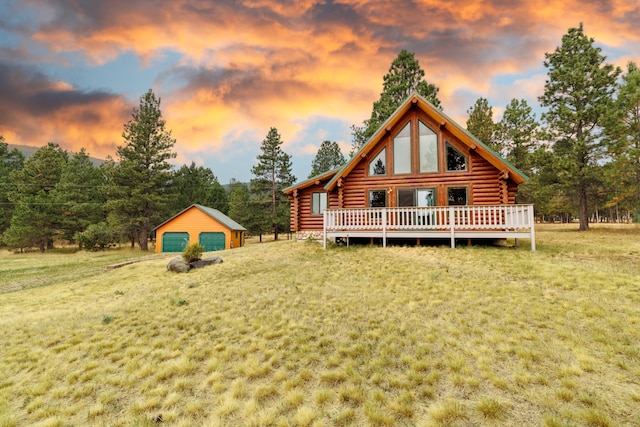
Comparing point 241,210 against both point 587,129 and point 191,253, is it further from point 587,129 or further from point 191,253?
point 587,129

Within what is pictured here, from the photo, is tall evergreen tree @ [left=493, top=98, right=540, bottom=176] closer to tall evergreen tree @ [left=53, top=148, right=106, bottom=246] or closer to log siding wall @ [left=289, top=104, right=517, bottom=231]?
log siding wall @ [left=289, top=104, right=517, bottom=231]

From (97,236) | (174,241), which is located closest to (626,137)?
(174,241)

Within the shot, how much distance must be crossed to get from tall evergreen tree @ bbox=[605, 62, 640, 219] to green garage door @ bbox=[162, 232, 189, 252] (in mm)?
38206

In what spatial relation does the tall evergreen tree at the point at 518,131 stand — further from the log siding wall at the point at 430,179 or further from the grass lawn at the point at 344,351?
the grass lawn at the point at 344,351

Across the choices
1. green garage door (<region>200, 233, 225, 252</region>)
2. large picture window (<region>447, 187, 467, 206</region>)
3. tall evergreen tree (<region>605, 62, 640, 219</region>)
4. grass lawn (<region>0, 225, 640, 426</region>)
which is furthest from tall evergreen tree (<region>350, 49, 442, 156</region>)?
grass lawn (<region>0, 225, 640, 426</region>)

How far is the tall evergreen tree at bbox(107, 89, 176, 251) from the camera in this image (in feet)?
97.5

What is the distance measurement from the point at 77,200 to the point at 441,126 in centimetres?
4176

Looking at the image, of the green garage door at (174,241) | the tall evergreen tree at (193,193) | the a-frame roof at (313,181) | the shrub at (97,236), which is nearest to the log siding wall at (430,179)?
the a-frame roof at (313,181)

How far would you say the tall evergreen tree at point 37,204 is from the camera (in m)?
30.5

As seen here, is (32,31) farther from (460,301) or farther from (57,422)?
(460,301)

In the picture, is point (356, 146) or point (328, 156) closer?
point (356, 146)

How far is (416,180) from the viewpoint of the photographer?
50.8 feet

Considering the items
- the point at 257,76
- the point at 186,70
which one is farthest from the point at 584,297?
the point at 186,70

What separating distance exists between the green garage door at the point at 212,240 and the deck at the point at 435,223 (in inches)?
714
